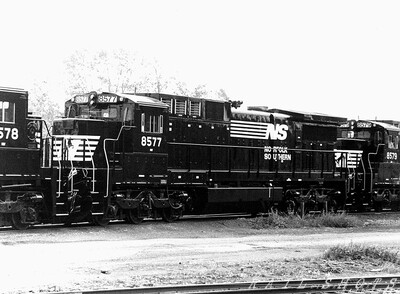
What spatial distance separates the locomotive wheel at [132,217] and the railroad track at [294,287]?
10297 millimetres

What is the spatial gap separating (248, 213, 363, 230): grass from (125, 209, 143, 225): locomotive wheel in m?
3.65

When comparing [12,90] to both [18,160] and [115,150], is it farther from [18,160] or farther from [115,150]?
[115,150]

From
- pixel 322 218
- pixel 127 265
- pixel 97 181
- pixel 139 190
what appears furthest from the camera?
pixel 322 218

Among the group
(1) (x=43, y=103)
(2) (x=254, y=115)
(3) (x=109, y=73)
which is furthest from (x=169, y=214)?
(1) (x=43, y=103)

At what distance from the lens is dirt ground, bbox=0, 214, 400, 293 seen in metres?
11.9

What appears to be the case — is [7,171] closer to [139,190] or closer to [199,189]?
[139,190]

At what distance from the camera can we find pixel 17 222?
18734 millimetres

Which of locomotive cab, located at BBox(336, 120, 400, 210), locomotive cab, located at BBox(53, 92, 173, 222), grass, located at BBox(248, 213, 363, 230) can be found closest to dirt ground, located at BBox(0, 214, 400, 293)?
grass, located at BBox(248, 213, 363, 230)

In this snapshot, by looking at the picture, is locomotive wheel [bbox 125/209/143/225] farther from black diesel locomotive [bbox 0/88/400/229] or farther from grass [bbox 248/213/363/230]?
grass [bbox 248/213/363/230]

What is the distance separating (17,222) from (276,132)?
11135 mm

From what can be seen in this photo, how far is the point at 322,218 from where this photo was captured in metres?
23.2

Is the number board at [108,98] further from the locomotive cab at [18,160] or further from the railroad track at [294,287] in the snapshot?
the railroad track at [294,287]

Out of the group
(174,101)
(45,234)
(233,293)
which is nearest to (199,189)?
(174,101)

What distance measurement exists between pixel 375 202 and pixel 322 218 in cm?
867
